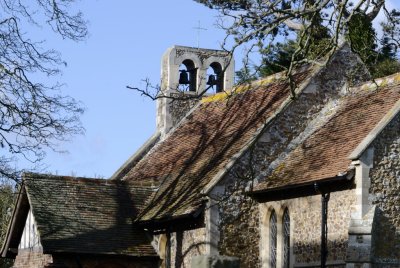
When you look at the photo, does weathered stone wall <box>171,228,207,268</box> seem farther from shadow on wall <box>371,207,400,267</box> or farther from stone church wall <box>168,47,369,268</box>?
shadow on wall <box>371,207,400,267</box>

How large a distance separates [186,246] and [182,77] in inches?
360

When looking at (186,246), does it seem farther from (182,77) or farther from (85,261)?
(182,77)

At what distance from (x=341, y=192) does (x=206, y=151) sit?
638 cm

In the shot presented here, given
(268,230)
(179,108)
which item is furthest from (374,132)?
(179,108)

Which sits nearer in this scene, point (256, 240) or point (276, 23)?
point (276, 23)

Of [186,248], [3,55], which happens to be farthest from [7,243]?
[3,55]

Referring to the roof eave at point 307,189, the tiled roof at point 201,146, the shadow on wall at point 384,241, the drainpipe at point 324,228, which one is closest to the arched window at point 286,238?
the roof eave at point 307,189

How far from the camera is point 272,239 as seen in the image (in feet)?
Answer: 86.0

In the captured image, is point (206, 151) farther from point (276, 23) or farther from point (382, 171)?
point (276, 23)

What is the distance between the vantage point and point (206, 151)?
29.3 meters

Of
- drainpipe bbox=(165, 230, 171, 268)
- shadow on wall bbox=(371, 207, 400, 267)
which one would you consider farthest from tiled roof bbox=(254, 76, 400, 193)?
drainpipe bbox=(165, 230, 171, 268)

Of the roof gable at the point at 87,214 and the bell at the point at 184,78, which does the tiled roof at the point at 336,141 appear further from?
the bell at the point at 184,78

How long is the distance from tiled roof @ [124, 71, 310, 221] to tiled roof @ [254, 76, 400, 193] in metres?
1.29

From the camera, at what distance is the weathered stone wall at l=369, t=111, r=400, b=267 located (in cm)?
2312
